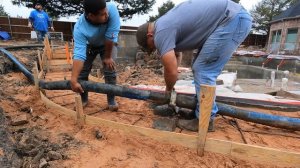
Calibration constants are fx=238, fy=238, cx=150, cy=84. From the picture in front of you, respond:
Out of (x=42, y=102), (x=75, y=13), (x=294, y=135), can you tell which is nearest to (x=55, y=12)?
(x=75, y=13)

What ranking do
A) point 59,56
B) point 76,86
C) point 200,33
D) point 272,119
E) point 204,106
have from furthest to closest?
point 59,56 → point 76,86 → point 272,119 → point 200,33 → point 204,106

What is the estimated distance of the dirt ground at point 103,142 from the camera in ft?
7.25

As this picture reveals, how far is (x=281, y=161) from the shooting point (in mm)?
2123

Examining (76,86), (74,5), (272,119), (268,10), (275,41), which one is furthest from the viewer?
(268,10)

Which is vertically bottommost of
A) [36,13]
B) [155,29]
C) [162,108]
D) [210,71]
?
[162,108]

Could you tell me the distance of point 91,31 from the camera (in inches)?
112

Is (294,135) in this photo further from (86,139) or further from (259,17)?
(259,17)

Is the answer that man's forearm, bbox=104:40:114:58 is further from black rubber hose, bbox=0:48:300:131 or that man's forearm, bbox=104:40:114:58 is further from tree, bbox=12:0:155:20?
tree, bbox=12:0:155:20

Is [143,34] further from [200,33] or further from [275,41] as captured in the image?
[275,41]

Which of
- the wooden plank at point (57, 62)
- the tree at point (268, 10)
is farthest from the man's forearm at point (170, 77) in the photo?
the tree at point (268, 10)

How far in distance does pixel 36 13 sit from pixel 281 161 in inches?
356

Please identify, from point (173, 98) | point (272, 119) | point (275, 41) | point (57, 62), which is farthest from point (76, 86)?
point (275, 41)

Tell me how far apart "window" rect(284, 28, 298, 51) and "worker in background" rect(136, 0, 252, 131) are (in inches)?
762

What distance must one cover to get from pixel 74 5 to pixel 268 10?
1126 inches
